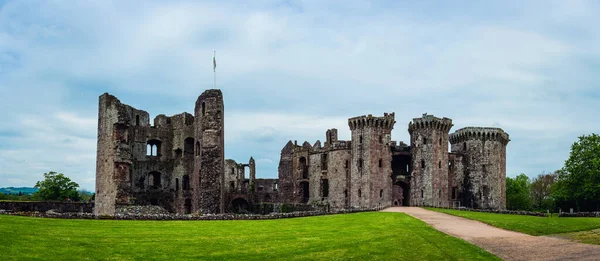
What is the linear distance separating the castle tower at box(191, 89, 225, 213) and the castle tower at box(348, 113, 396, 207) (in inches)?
Result: 696

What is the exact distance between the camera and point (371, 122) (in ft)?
222

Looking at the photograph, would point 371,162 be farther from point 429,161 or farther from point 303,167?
point 303,167

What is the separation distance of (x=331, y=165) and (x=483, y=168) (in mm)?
18829

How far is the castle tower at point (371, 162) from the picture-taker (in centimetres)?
6650

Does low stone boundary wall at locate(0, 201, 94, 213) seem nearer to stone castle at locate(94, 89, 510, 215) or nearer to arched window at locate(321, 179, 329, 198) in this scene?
stone castle at locate(94, 89, 510, 215)

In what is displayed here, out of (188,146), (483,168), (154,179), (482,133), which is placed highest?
(482,133)

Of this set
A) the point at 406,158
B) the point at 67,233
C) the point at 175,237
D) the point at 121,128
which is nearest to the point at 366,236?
the point at 175,237

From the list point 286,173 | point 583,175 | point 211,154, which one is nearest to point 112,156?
point 211,154

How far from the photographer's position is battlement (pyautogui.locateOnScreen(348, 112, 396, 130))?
67562mm

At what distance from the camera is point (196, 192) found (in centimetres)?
5862

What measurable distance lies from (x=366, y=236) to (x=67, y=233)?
1291 centimetres

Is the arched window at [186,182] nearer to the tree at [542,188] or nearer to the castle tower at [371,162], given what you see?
the castle tower at [371,162]

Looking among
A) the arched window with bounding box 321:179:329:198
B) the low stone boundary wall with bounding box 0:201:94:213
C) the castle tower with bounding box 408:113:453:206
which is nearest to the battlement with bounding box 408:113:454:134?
the castle tower with bounding box 408:113:453:206

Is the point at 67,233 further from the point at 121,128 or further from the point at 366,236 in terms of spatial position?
the point at 121,128
